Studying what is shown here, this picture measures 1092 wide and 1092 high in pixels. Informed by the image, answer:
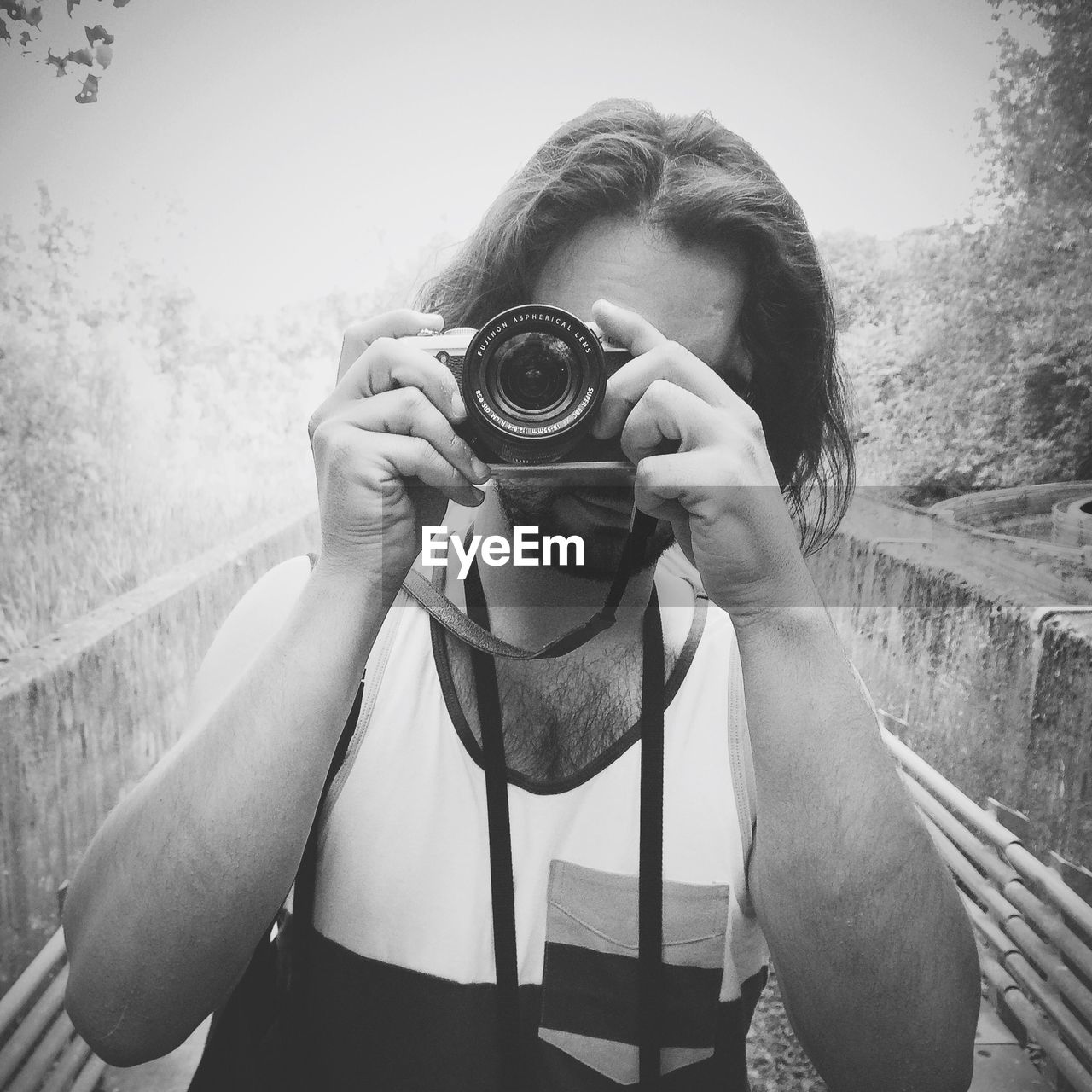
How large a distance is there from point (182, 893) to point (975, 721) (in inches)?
43.0

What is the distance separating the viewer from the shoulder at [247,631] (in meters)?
0.71

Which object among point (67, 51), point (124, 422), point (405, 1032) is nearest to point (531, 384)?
point (405, 1032)

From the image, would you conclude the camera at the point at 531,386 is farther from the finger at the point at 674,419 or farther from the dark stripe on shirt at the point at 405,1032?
the dark stripe on shirt at the point at 405,1032

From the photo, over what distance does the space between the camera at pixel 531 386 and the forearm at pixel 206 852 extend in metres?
0.22

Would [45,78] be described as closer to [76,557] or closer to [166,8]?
[166,8]

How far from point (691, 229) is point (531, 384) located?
339 millimetres

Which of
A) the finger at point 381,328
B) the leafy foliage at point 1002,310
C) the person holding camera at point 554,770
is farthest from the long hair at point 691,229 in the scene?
the finger at point 381,328

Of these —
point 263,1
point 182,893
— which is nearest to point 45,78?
point 263,1

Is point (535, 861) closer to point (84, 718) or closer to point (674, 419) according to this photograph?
point (674, 419)

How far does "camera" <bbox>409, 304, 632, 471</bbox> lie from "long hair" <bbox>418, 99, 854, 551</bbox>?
28 centimetres

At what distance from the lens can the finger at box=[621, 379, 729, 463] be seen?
63 cm

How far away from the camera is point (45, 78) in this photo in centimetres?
112
